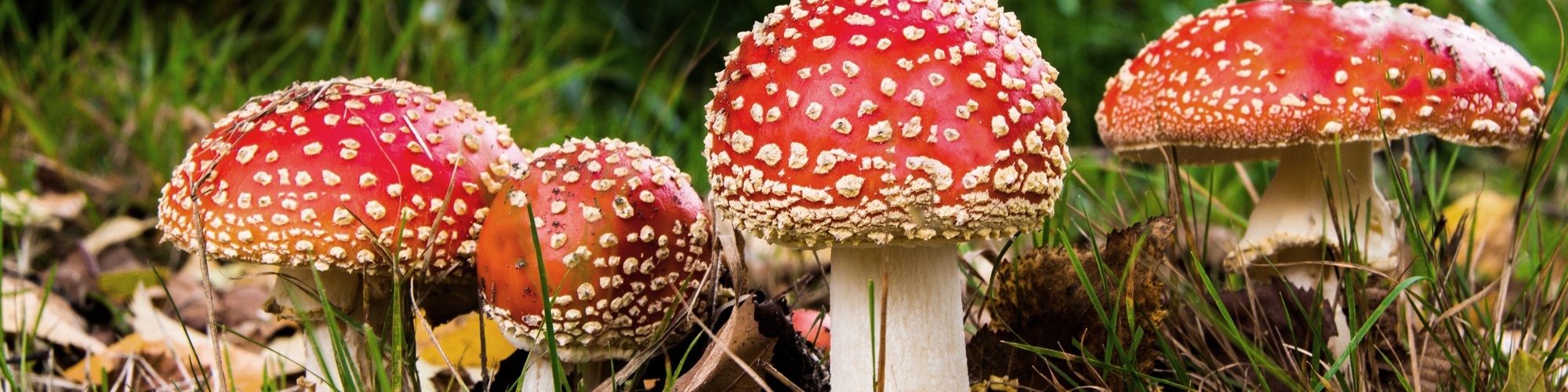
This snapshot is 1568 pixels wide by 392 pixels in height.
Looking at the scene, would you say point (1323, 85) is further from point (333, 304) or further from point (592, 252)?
point (333, 304)

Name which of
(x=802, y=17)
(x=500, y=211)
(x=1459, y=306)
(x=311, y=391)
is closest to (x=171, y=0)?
(x=311, y=391)

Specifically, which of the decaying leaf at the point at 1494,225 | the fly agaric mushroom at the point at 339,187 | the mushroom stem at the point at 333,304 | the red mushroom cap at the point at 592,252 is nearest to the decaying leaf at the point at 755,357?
the red mushroom cap at the point at 592,252

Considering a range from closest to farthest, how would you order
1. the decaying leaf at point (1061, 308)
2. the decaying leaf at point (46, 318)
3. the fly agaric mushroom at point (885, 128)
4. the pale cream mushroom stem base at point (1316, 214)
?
the fly agaric mushroom at point (885, 128), the decaying leaf at point (1061, 308), the pale cream mushroom stem base at point (1316, 214), the decaying leaf at point (46, 318)

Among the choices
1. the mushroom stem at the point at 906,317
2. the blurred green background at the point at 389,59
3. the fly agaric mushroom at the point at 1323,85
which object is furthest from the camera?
the blurred green background at the point at 389,59

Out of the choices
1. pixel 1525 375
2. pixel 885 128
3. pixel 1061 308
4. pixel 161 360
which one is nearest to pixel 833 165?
pixel 885 128

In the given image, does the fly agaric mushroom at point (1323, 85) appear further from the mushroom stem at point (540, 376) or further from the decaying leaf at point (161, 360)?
the decaying leaf at point (161, 360)

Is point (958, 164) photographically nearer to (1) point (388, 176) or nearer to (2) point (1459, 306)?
(2) point (1459, 306)

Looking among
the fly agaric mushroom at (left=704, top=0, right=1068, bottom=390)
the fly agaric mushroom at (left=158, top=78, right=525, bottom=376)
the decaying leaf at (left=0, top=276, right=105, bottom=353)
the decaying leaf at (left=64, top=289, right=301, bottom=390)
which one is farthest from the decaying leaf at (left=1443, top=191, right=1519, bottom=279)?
the decaying leaf at (left=0, top=276, right=105, bottom=353)
